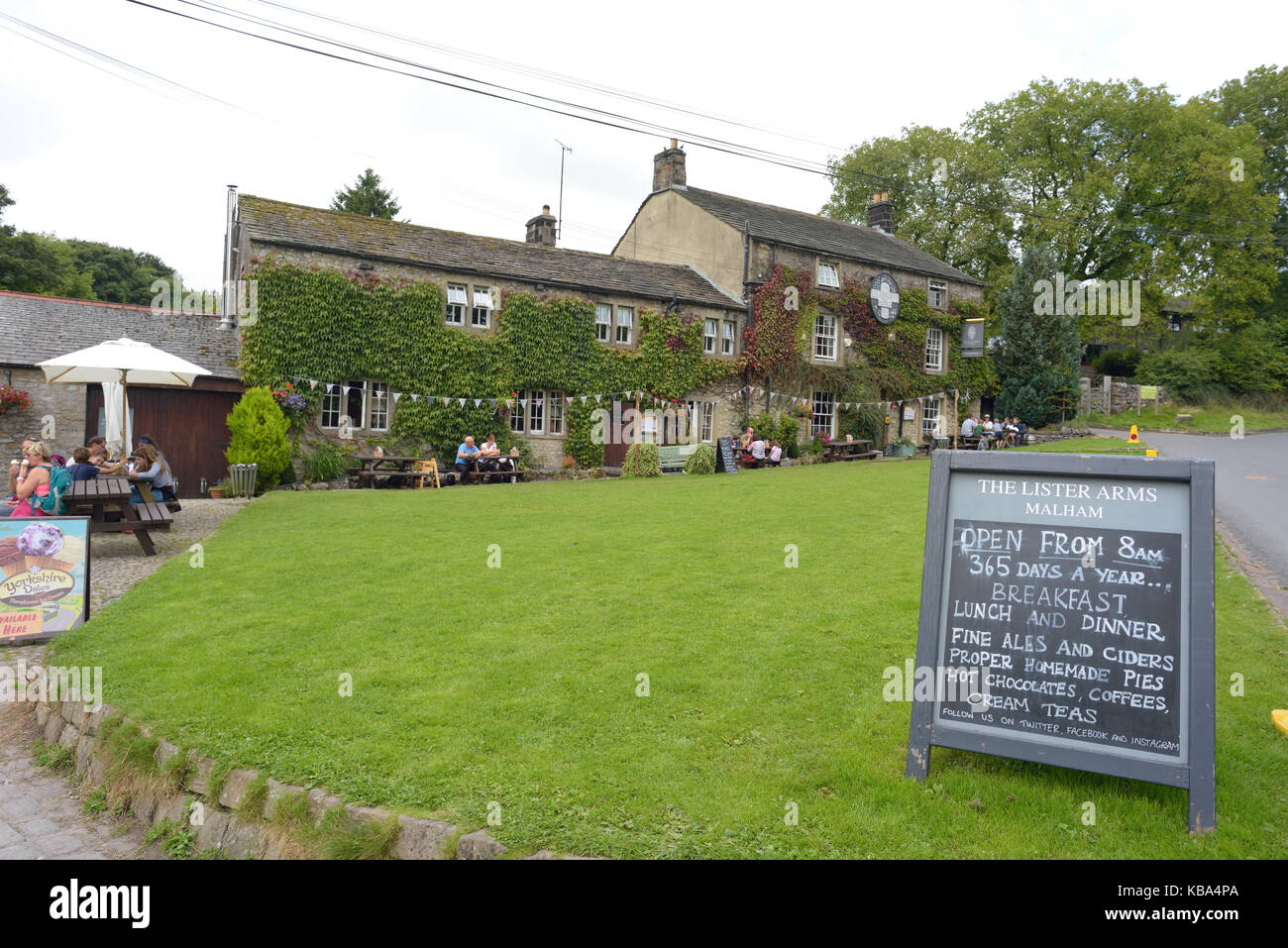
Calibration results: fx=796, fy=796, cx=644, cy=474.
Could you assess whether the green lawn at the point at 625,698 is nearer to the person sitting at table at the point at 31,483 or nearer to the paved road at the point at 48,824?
the paved road at the point at 48,824

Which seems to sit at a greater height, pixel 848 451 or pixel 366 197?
pixel 366 197

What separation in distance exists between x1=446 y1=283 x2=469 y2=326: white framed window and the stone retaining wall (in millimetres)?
18589

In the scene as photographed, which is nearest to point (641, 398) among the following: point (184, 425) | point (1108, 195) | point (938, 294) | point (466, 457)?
point (466, 457)

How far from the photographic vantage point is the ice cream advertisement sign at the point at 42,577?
7242 mm

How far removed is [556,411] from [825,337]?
11.7 metres

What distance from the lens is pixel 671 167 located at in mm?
31141

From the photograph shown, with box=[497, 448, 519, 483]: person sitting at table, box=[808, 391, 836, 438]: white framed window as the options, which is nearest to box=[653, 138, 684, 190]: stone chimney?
box=[808, 391, 836, 438]: white framed window

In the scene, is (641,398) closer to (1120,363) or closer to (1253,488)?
(1253,488)

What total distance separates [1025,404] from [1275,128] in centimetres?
2590

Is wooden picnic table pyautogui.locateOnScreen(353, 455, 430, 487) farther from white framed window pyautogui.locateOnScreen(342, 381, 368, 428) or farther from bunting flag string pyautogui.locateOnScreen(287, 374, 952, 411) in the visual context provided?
bunting flag string pyautogui.locateOnScreen(287, 374, 952, 411)

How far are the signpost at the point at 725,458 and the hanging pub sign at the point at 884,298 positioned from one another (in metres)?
11.6

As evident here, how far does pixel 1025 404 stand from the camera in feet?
113

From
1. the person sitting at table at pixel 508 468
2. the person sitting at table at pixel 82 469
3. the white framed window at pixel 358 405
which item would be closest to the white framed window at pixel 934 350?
the person sitting at table at pixel 508 468
